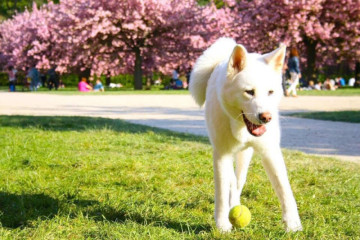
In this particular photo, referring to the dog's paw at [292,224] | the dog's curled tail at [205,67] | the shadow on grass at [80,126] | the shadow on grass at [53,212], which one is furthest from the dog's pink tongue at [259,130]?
the shadow on grass at [80,126]

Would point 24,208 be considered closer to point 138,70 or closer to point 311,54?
point 138,70

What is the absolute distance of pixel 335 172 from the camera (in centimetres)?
508

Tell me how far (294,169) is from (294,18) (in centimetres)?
2523

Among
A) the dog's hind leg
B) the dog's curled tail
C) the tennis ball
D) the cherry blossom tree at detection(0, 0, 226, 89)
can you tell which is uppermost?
the cherry blossom tree at detection(0, 0, 226, 89)

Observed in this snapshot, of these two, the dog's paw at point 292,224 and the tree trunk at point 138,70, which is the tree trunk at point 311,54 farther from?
the dog's paw at point 292,224

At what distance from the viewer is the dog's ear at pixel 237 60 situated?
9.39ft

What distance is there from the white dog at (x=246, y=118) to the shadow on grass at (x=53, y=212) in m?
0.39

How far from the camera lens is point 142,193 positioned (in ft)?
13.6

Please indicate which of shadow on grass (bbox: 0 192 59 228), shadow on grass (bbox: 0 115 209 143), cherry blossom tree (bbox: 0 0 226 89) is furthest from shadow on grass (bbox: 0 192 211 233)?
cherry blossom tree (bbox: 0 0 226 89)

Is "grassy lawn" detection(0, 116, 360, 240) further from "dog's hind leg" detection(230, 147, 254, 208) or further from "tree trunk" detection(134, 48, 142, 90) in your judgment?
"tree trunk" detection(134, 48, 142, 90)

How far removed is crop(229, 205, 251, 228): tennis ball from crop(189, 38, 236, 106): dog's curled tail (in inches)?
42.5

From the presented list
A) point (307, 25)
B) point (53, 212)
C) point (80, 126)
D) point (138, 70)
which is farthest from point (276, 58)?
point (138, 70)

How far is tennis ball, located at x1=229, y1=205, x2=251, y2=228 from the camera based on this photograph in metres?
3.11

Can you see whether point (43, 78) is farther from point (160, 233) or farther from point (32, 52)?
point (160, 233)
